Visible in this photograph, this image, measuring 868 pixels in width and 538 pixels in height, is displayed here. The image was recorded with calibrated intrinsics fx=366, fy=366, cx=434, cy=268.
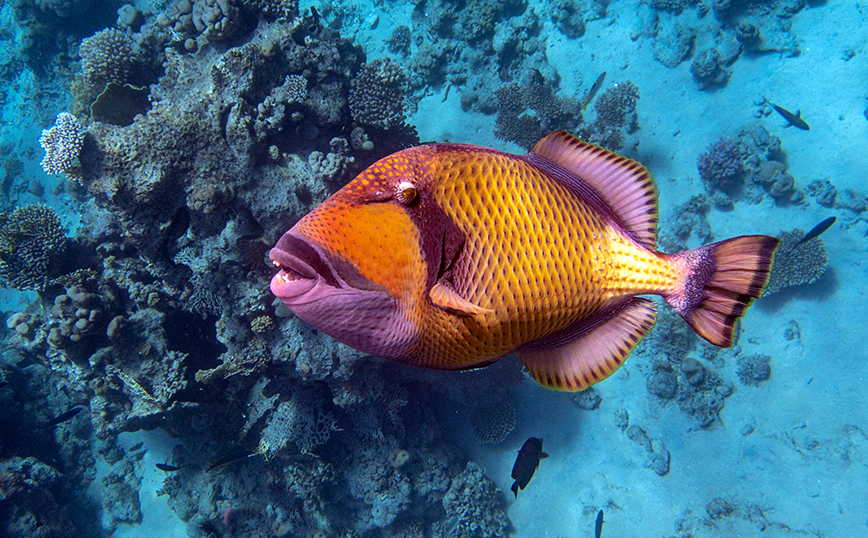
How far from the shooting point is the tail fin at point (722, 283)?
1110mm

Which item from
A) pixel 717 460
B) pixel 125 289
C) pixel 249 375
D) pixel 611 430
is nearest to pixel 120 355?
pixel 125 289

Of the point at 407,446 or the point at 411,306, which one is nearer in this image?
the point at 411,306

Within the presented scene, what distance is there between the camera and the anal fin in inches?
48.2

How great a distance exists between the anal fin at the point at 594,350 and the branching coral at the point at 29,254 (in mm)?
5990

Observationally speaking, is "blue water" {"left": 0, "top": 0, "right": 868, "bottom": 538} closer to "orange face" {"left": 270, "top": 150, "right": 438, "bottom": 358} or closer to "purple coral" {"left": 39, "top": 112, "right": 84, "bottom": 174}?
"purple coral" {"left": 39, "top": 112, "right": 84, "bottom": 174}

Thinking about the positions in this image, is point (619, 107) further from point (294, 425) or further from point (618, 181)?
point (294, 425)

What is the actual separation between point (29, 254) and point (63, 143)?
5.66 feet

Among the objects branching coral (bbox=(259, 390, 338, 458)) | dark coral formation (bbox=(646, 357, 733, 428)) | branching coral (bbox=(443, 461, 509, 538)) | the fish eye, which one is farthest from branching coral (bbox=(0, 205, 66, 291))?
dark coral formation (bbox=(646, 357, 733, 428))

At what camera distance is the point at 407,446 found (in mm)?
5973

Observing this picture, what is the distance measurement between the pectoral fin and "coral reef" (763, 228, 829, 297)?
33.4 feet

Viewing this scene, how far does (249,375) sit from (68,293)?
225cm

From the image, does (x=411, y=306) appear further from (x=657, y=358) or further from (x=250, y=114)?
(x=657, y=358)

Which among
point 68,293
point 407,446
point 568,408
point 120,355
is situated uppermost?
point 68,293

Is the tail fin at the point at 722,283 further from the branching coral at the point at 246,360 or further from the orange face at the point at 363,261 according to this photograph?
the branching coral at the point at 246,360
